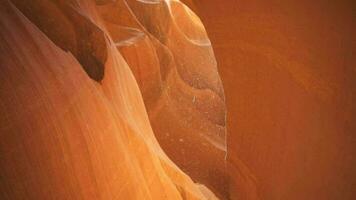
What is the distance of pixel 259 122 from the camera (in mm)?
4352

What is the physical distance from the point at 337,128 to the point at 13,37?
3.03m

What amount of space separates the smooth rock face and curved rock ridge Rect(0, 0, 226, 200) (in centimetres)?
71

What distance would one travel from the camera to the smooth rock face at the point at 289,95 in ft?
13.0

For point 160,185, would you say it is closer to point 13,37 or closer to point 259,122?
point 259,122

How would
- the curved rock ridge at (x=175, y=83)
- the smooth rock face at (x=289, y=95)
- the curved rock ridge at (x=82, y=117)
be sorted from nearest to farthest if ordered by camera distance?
1. the curved rock ridge at (x=82, y=117)
2. the smooth rock face at (x=289, y=95)
3. the curved rock ridge at (x=175, y=83)

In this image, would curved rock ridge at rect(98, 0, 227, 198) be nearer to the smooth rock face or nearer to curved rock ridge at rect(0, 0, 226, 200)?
curved rock ridge at rect(0, 0, 226, 200)

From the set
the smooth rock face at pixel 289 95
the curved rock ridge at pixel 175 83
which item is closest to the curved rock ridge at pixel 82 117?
the curved rock ridge at pixel 175 83

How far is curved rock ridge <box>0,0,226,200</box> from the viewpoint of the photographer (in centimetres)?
224

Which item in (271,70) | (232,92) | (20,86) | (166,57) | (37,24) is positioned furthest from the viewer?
(166,57)

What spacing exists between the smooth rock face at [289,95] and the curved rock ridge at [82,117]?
2.34 feet

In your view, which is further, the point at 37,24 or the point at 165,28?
the point at 165,28

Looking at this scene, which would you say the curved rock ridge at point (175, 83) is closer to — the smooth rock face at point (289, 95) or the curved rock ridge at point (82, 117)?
the curved rock ridge at point (82, 117)

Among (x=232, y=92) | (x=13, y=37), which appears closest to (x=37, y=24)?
(x=13, y=37)

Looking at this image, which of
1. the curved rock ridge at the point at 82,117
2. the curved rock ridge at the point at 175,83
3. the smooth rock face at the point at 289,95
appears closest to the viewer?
the curved rock ridge at the point at 82,117
